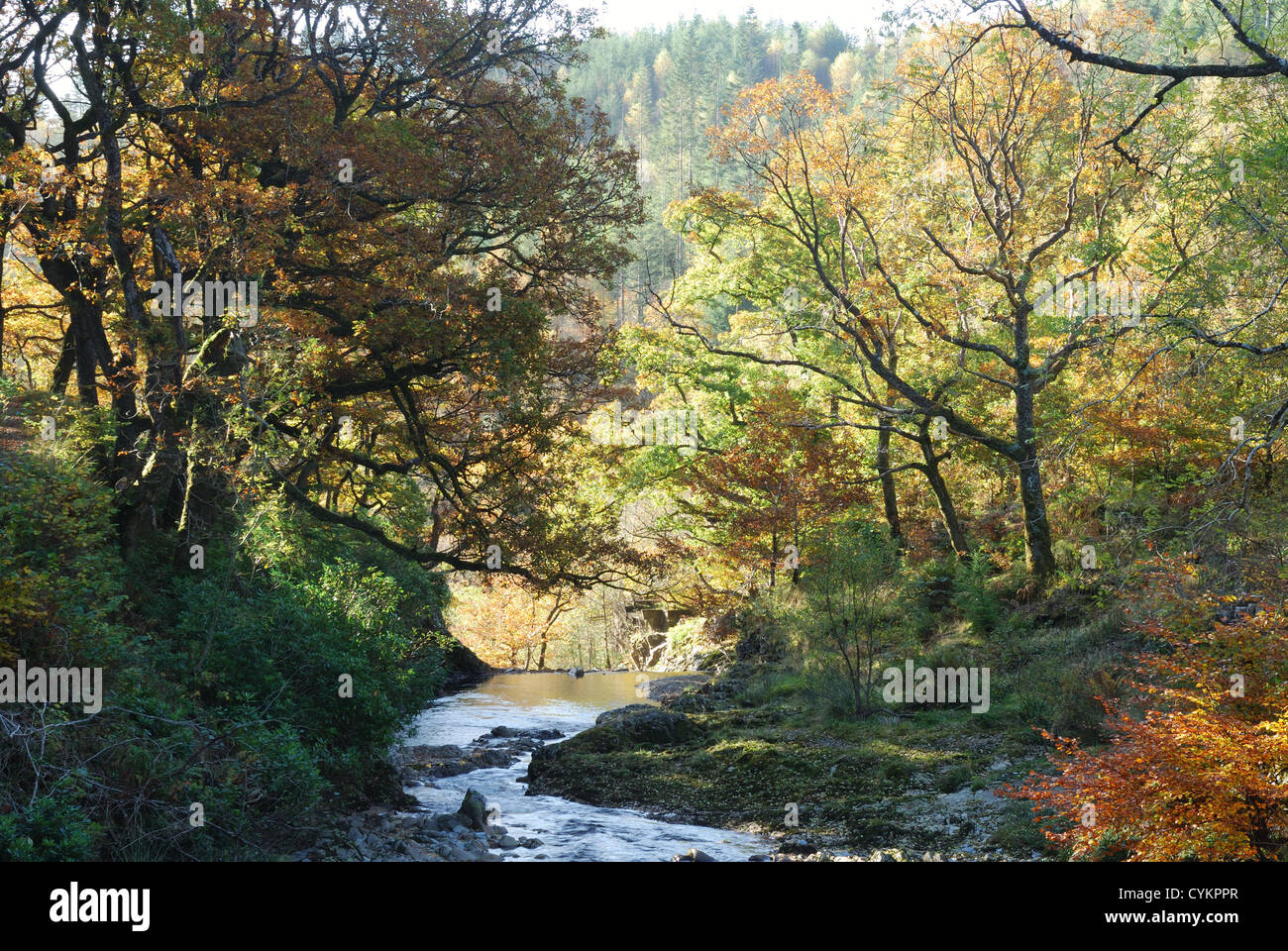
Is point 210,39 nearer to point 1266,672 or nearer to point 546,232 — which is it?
point 546,232

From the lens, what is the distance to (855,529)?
17359 millimetres

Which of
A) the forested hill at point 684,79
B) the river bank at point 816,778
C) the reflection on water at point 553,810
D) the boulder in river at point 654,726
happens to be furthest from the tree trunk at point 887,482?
the forested hill at point 684,79

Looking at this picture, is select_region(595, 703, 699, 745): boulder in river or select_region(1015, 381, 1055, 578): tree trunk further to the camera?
select_region(1015, 381, 1055, 578): tree trunk

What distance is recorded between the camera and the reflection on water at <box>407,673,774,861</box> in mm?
9766

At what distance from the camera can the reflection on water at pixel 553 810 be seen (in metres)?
9.77

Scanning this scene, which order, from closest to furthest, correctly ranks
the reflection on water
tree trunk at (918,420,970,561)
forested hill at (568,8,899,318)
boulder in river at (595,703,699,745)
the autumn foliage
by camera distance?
the autumn foliage
the reflection on water
boulder in river at (595,703,699,745)
tree trunk at (918,420,970,561)
forested hill at (568,8,899,318)

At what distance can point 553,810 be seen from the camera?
1165cm

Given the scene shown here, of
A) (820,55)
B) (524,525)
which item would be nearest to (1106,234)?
(524,525)

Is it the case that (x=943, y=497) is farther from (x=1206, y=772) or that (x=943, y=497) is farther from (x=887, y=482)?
(x=1206, y=772)

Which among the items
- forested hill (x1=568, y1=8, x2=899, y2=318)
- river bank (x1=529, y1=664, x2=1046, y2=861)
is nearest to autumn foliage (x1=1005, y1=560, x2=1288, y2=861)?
river bank (x1=529, y1=664, x2=1046, y2=861)

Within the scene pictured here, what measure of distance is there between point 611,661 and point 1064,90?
24.2 meters

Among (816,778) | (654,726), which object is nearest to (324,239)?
(654,726)

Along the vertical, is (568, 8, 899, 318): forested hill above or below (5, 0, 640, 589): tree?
above

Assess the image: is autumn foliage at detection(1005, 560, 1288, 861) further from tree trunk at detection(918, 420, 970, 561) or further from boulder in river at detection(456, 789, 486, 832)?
tree trunk at detection(918, 420, 970, 561)
